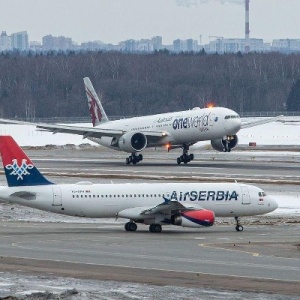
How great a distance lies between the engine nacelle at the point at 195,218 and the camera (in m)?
55.0

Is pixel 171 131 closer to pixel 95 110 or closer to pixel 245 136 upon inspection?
pixel 95 110

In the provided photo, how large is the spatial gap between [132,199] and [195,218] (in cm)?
319

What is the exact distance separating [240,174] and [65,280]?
50.2m

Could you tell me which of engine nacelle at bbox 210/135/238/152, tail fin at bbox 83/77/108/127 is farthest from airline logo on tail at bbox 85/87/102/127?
engine nacelle at bbox 210/135/238/152

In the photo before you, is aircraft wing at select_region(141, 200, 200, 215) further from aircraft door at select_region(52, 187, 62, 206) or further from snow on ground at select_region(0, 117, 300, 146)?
snow on ground at select_region(0, 117, 300, 146)

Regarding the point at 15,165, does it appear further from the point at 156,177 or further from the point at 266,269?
the point at 156,177

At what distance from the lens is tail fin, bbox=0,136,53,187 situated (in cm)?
5453

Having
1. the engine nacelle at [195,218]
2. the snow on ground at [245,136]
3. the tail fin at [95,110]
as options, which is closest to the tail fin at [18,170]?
the engine nacelle at [195,218]

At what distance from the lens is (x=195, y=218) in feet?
181

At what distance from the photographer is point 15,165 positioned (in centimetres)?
5466

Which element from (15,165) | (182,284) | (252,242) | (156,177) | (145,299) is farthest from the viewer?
(156,177)

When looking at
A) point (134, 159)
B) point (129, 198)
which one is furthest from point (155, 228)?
point (134, 159)

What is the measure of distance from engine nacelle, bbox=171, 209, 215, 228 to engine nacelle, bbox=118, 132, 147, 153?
43.3m

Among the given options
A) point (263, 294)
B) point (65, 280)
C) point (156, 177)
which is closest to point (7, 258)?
point (65, 280)
